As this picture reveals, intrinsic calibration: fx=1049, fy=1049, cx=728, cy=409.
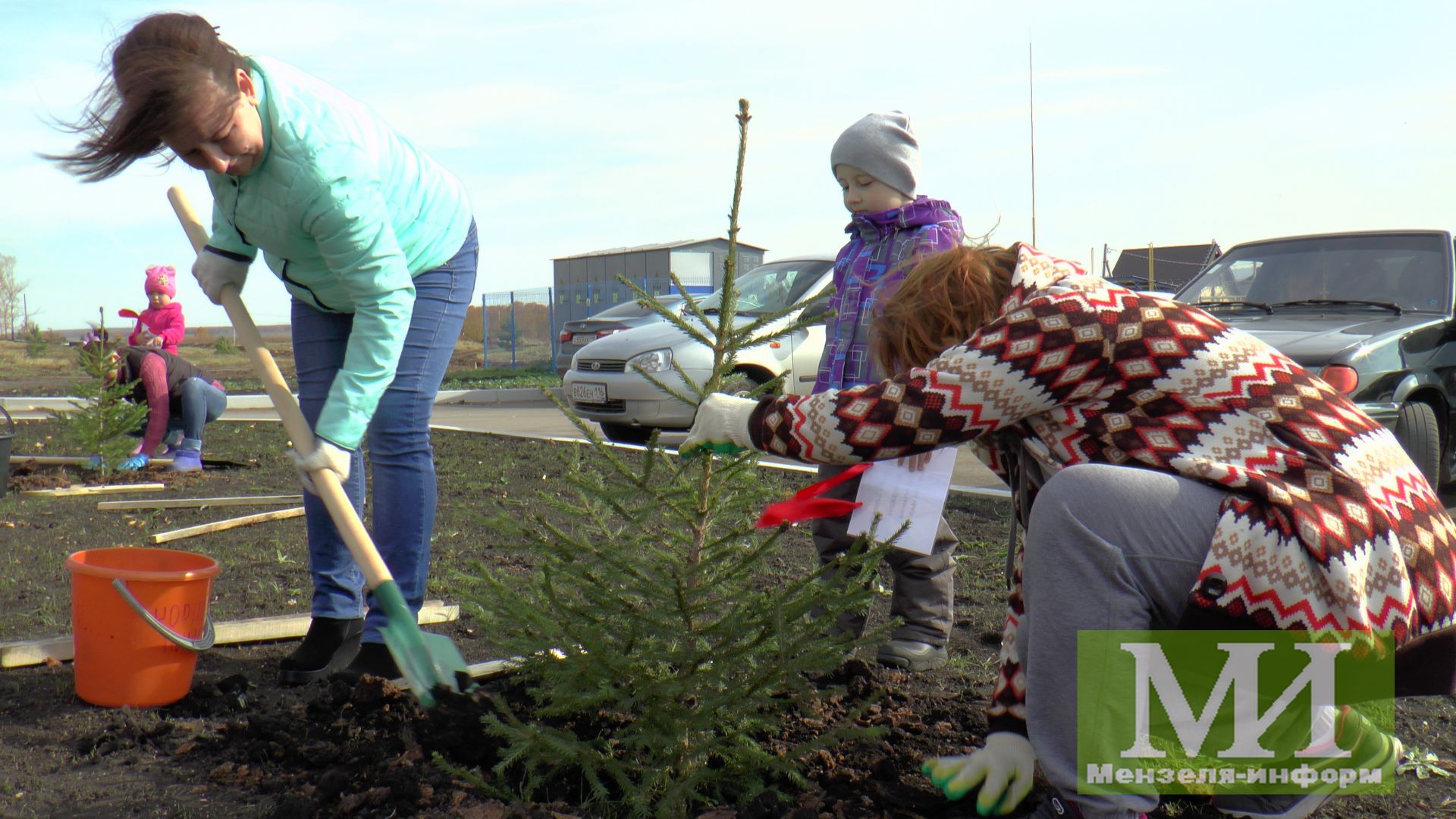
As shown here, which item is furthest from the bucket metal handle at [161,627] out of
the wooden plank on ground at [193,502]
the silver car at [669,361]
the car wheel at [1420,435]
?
the car wheel at [1420,435]

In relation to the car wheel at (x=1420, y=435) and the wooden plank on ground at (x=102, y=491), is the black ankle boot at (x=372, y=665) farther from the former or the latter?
the car wheel at (x=1420, y=435)

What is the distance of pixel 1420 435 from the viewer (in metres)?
5.50

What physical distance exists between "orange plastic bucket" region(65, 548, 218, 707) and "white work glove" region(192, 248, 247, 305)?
0.71 meters

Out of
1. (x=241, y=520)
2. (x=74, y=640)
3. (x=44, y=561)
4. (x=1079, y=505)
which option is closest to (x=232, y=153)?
(x=74, y=640)

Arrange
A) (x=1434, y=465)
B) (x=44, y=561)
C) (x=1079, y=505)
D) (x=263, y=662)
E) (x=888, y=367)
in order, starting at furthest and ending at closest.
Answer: (x=1434, y=465)
(x=44, y=561)
(x=263, y=662)
(x=888, y=367)
(x=1079, y=505)

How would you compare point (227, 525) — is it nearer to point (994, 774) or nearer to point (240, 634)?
point (240, 634)

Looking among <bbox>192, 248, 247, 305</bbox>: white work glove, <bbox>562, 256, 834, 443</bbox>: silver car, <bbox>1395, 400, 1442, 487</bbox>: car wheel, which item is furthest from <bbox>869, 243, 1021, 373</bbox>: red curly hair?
<bbox>562, 256, 834, 443</bbox>: silver car

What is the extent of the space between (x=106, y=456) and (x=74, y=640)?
13.7 ft

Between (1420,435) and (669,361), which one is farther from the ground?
(669,361)

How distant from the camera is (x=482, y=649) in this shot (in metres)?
3.04

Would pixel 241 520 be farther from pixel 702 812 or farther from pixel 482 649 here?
pixel 702 812

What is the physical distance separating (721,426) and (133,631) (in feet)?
5.30

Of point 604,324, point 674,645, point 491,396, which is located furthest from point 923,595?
point 491,396

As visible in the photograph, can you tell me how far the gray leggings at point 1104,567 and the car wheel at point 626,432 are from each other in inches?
269
